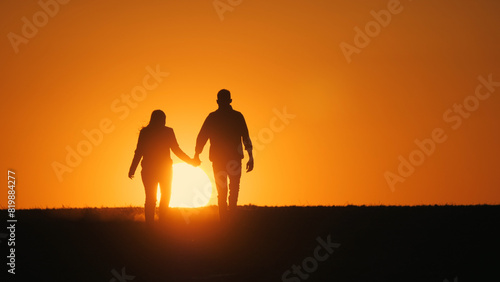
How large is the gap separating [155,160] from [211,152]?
134cm

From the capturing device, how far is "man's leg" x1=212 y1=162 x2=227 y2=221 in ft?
56.8

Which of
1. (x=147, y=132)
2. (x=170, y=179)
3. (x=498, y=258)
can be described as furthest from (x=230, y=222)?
(x=498, y=258)

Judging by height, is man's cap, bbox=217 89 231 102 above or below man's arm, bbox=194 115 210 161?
above

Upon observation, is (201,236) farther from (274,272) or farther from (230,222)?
(274,272)

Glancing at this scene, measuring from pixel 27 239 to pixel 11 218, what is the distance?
239cm

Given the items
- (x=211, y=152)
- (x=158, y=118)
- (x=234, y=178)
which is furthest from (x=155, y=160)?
(x=234, y=178)

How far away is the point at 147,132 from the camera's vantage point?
1769 cm

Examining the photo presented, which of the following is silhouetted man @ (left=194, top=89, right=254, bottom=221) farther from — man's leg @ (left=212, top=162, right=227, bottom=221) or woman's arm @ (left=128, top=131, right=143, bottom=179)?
woman's arm @ (left=128, top=131, right=143, bottom=179)

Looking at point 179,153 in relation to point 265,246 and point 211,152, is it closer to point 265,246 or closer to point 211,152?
point 211,152

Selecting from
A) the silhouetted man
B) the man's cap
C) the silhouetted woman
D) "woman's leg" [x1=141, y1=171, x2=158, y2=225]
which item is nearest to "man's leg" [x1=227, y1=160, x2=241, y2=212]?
the silhouetted man

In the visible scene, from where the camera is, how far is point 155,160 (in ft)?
57.0

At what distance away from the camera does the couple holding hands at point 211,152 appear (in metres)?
17.3

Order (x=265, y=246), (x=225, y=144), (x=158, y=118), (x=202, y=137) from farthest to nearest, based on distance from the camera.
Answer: (x=202, y=137), (x=225, y=144), (x=158, y=118), (x=265, y=246)

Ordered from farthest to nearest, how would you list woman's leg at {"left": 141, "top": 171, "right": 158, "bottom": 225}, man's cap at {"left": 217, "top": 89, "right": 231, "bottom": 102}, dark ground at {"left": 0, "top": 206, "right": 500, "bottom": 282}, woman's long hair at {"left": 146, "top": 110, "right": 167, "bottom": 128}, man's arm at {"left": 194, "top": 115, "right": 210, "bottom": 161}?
1. man's arm at {"left": 194, "top": 115, "right": 210, "bottom": 161}
2. man's cap at {"left": 217, "top": 89, "right": 231, "bottom": 102}
3. woman's long hair at {"left": 146, "top": 110, "right": 167, "bottom": 128}
4. woman's leg at {"left": 141, "top": 171, "right": 158, "bottom": 225}
5. dark ground at {"left": 0, "top": 206, "right": 500, "bottom": 282}
